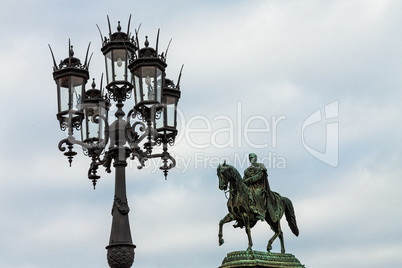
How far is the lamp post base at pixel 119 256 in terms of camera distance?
11.4 meters

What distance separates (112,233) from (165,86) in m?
3.12

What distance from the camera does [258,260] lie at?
55.1 ft

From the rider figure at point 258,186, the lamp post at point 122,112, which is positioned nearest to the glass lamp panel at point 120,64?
the lamp post at point 122,112

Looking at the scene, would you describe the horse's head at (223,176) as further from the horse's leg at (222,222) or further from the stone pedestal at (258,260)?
the stone pedestal at (258,260)

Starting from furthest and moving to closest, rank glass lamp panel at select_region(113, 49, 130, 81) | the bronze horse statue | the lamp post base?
1. the bronze horse statue
2. glass lamp panel at select_region(113, 49, 130, 81)
3. the lamp post base

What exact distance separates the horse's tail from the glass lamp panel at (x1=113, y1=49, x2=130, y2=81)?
7776mm

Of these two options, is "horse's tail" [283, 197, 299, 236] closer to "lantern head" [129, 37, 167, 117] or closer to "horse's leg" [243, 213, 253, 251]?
"horse's leg" [243, 213, 253, 251]

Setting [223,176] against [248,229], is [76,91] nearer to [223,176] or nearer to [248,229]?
[223,176]

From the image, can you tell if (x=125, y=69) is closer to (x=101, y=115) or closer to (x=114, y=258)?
(x=101, y=115)

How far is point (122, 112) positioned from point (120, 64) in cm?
89

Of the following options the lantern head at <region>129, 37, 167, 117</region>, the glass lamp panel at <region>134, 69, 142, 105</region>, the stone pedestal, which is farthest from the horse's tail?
the glass lamp panel at <region>134, 69, 142, 105</region>

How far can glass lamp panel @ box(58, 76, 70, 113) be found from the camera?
1271 cm

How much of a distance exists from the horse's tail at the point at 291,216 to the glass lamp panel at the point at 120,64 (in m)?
7.78

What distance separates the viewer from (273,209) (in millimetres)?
18078
